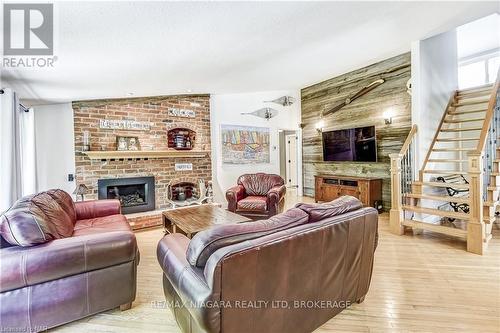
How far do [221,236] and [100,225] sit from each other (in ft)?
6.43

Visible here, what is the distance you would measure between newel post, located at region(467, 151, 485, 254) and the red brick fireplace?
413 cm

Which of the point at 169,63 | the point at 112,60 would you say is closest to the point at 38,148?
the point at 112,60

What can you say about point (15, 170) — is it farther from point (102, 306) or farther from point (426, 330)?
point (426, 330)

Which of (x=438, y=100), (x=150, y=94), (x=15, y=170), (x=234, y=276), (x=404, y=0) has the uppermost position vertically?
(x=404, y=0)

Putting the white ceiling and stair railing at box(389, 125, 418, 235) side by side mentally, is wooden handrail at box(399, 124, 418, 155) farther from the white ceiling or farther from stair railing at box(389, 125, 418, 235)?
the white ceiling

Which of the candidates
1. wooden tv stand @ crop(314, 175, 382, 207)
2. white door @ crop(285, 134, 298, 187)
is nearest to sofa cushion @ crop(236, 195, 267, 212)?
wooden tv stand @ crop(314, 175, 382, 207)

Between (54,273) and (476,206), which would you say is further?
(476,206)

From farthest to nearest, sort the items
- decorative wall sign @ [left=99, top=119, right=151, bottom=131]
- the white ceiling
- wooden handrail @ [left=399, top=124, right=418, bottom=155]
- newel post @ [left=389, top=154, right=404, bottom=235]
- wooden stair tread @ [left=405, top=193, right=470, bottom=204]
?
1. decorative wall sign @ [left=99, top=119, right=151, bottom=131]
2. wooden handrail @ [left=399, top=124, right=418, bottom=155]
3. newel post @ [left=389, top=154, right=404, bottom=235]
4. wooden stair tread @ [left=405, top=193, right=470, bottom=204]
5. the white ceiling

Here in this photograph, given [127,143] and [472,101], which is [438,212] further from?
[127,143]

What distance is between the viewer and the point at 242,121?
19.3ft

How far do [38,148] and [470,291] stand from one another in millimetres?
5682

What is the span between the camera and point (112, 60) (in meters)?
2.63

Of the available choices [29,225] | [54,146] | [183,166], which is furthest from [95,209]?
[183,166]

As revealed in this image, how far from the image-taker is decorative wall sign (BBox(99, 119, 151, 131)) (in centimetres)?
438
